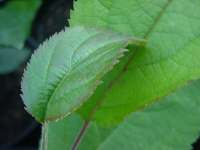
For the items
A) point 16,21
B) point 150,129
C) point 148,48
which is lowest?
point 16,21

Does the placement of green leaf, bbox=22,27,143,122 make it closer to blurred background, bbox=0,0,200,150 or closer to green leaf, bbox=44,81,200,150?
green leaf, bbox=44,81,200,150

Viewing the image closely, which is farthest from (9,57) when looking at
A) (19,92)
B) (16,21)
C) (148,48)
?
(148,48)

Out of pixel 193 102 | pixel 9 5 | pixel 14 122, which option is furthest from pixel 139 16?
pixel 14 122

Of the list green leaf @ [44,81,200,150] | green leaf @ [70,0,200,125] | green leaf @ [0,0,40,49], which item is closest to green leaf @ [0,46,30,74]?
green leaf @ [0,0,40,49]

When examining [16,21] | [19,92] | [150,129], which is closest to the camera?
[150,129]

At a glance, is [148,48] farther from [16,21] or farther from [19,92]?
[19,92]
